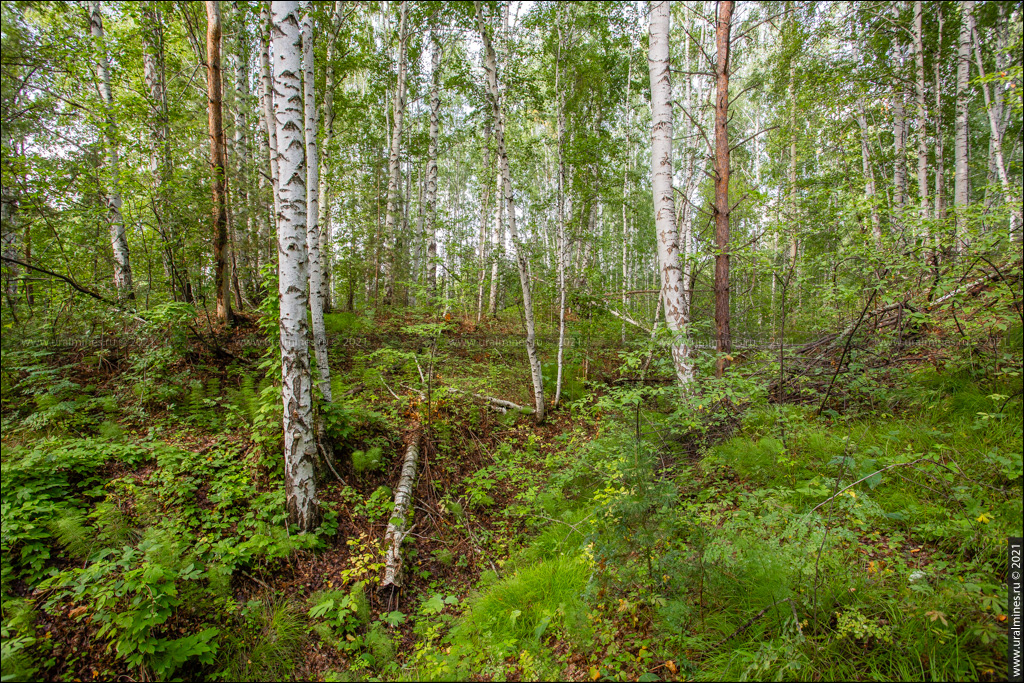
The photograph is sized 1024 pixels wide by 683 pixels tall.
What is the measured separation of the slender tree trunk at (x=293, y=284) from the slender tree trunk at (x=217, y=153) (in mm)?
4113

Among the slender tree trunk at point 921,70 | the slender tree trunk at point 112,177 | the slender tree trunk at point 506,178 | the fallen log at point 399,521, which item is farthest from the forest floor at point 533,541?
the slender tree trunk at point 921,70

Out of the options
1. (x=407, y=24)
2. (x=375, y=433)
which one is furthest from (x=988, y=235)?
(x=407, y=24)

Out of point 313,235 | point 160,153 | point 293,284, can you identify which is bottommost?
point 293,284

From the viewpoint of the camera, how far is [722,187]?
5.93m

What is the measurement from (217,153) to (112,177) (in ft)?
5.11

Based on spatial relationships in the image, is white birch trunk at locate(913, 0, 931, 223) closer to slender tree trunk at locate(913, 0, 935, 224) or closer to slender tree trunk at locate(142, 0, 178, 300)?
slender tree trunk at locate(913, 0, 935, 224)

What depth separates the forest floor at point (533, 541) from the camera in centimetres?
219

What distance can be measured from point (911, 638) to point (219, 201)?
31.2 feet

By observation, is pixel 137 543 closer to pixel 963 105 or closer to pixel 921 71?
pixel 963 105

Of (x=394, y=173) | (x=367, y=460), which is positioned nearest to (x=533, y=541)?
(x=367, y=460)

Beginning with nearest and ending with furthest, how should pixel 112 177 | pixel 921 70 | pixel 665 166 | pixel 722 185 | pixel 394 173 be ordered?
pixel 665 166
pixel 722 185
pixel 112 177
pixel 921 70
pixel 394 173

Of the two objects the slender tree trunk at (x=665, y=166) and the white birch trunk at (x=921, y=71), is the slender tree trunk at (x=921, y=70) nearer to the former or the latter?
the white birch trunk at (x=921, y=71)

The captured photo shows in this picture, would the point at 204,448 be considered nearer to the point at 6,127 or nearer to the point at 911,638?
the point at 6,127

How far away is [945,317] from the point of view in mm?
4469
